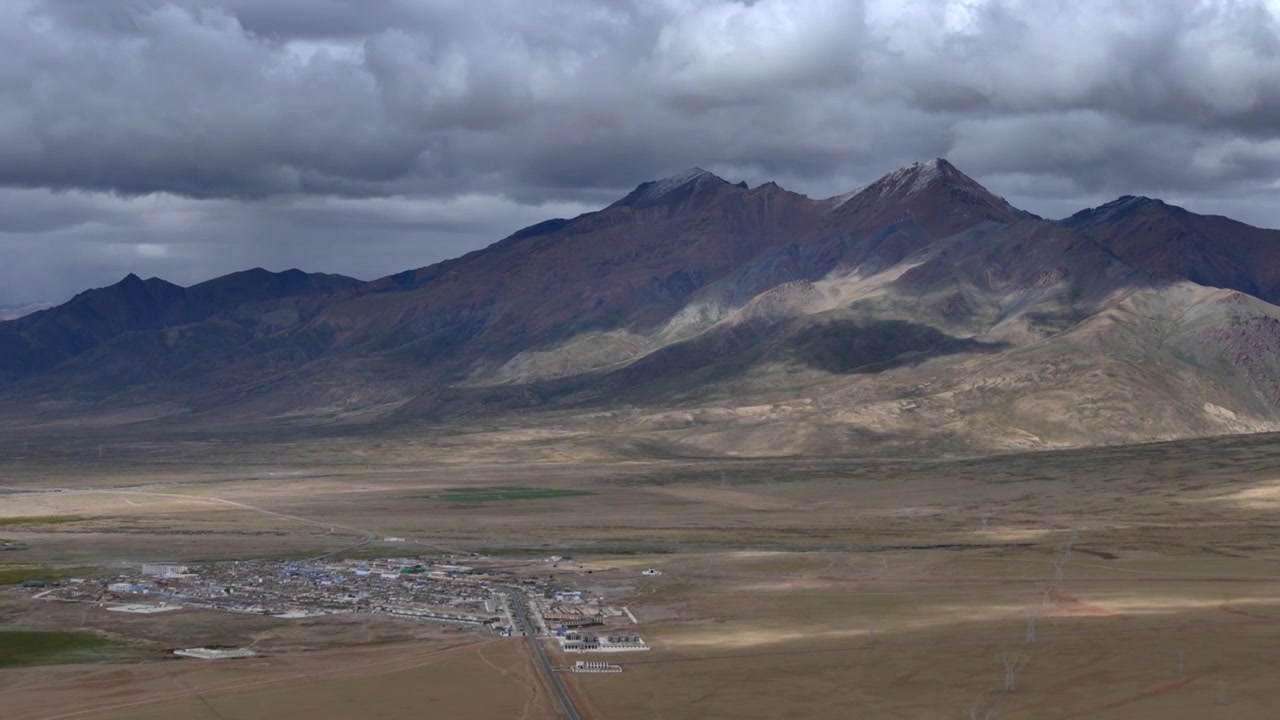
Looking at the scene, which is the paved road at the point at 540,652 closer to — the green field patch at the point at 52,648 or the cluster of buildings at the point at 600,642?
the cluster of buildings at the point at 600,642

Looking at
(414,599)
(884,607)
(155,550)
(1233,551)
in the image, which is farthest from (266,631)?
(1233,551)

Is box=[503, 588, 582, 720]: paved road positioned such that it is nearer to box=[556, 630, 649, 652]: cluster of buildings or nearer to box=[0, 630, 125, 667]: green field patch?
box=[556, 630, 649, 652]: cluster of buildings

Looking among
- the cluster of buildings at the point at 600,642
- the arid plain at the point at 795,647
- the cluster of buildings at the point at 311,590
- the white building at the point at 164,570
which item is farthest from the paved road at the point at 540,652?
the white building at the point at 164,570

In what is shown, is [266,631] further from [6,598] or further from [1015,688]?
[1015,688]

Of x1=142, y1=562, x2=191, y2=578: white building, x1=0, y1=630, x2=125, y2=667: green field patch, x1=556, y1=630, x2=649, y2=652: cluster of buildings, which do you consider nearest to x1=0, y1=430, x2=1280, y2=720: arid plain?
x1=0, y1=630, x2=125, y2=667: green field patch

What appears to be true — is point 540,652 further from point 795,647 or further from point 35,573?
point 35,573

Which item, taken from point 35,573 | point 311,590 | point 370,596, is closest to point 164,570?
point 35,573
